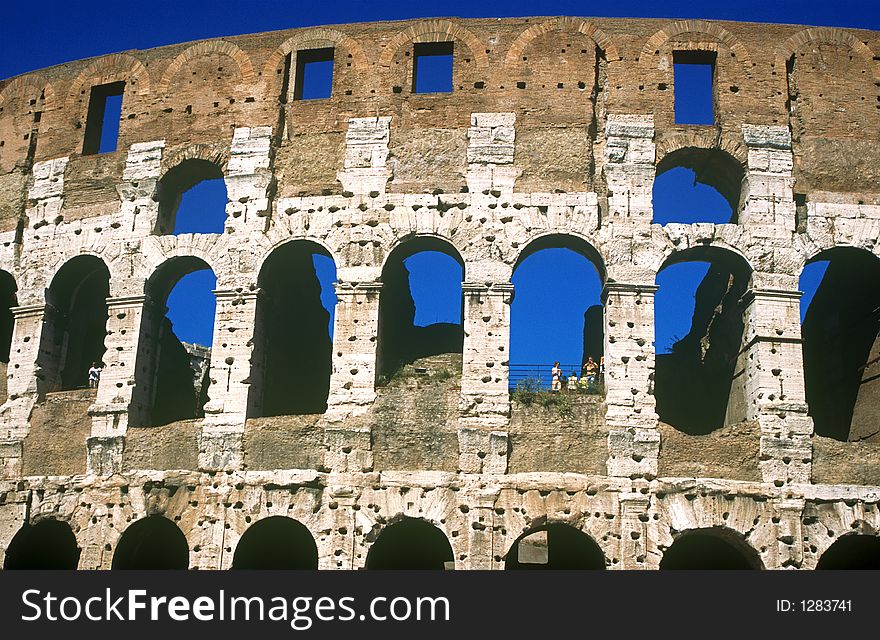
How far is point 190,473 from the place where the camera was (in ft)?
49.1

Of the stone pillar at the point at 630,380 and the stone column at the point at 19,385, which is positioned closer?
the stone pillar at the point at 630,380

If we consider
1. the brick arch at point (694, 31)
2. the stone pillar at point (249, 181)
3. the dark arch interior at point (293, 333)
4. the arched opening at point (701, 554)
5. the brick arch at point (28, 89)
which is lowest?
the arched opening at point (701, 554)

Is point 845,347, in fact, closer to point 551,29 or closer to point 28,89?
point 551,29

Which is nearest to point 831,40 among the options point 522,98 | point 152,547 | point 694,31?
point 694,31

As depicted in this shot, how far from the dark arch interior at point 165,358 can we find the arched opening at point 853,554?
10.2 m

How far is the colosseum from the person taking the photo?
14312mm

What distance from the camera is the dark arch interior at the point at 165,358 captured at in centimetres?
1614

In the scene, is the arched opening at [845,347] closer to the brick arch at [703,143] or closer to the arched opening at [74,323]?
the brick arch at [703,143]

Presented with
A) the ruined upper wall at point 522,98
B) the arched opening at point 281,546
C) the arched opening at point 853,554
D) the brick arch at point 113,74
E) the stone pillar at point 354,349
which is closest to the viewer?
the stone pillar at point 354,349

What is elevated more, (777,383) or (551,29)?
(551,29)

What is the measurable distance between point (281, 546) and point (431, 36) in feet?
27.0

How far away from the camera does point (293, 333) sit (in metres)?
17.7

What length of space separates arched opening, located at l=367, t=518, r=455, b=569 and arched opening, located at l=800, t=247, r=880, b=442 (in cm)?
631

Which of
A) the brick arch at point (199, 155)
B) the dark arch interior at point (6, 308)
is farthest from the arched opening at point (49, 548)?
the brick arch at point (199, 155)
